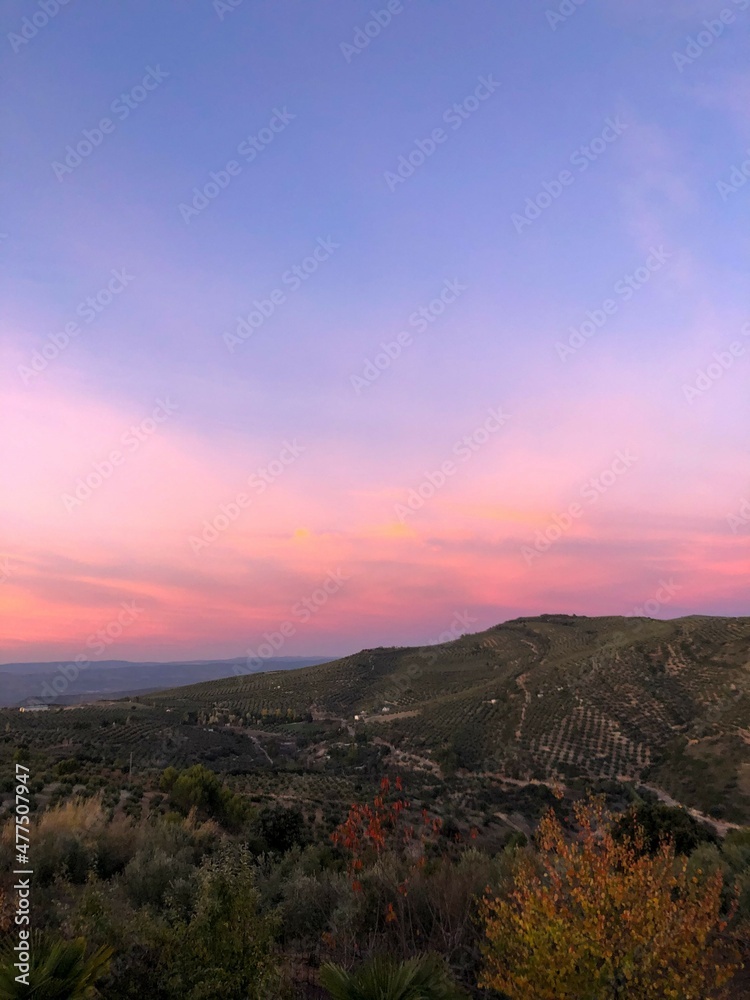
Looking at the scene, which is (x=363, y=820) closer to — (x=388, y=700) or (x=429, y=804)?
(x=429, y=804)

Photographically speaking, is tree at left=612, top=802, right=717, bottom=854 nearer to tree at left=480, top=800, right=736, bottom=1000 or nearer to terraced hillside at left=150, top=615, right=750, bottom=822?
tree at left=480, top=800, right=736, bottom=1000

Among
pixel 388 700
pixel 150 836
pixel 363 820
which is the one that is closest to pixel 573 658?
pixel 388 700

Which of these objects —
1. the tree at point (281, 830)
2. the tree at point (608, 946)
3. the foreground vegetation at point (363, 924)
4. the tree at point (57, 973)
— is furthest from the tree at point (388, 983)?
the tree at point (281, 830)

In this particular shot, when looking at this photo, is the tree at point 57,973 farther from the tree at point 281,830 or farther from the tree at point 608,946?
the tree at point 281,830

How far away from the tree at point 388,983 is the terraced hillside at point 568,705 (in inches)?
1539

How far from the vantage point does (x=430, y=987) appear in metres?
5.95

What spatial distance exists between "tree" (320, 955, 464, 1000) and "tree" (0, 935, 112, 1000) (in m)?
2.54

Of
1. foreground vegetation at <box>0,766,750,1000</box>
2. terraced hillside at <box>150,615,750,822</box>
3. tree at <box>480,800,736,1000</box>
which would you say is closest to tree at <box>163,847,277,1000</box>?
→ foreground vegetation at <box>0,766,750,1000</box>

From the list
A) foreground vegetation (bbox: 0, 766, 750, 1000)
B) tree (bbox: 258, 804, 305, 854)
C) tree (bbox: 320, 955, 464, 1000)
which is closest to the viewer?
tree (bbox: 320, 955, 464, 1000)

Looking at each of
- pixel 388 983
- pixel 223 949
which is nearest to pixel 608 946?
pixel 388 983

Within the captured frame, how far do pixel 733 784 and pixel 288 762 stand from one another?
35.5m

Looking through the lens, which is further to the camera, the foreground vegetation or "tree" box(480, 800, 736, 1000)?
"tree" box(480, 800, 736, 1000)

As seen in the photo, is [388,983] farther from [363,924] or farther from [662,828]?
[662,828]

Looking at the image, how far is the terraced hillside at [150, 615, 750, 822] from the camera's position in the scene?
44.1 metres
